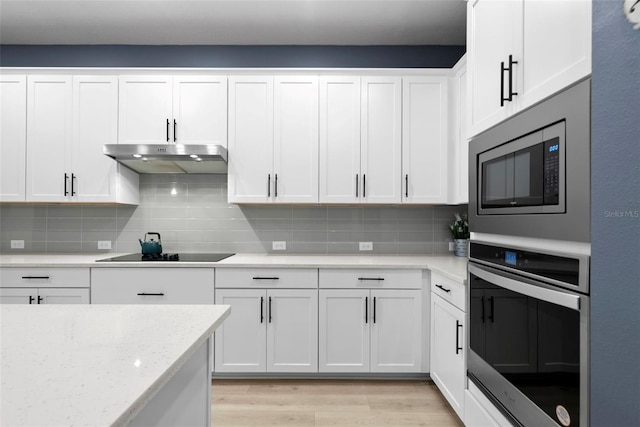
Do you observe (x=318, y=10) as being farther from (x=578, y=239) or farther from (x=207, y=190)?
(x=578, y=239)

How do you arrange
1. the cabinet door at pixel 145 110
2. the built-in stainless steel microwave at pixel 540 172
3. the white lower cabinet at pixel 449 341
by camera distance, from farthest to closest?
1. the cabinet door at pixel 145 110
2. the white lower cabinet at pixel 449 341
3. the built-in stainless steel microwave at pixel 540 172

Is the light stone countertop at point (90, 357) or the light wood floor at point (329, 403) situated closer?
the light stone countertop at point (90, 357)

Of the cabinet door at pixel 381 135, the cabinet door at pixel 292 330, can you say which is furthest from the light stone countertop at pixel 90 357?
the cabinet door at pixel 381 135

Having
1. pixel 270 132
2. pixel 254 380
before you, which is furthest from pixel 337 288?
pixel 270 132

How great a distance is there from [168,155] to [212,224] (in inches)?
30.4

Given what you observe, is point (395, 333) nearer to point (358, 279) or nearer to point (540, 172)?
point (358, 279)

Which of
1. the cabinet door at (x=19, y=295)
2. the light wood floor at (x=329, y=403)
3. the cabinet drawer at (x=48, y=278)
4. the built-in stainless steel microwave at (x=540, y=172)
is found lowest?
the light wood floor at (x=329, y=403)

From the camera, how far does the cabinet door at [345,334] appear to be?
2.56m

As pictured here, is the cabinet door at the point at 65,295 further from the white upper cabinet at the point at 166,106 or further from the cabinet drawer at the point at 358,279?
the cabinet drawer at the point at 358,279

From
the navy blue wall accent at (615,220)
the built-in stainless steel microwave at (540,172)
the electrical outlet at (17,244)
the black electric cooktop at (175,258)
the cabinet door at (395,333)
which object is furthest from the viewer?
the electrical outlet at (17,244)

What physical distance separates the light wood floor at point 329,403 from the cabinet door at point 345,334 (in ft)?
0.50

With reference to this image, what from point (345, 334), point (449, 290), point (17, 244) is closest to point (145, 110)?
point (17, 244)

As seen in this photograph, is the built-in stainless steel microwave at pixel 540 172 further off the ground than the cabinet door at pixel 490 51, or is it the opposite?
the cabinet door at pixel 490 51

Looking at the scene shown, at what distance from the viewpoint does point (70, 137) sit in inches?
113
